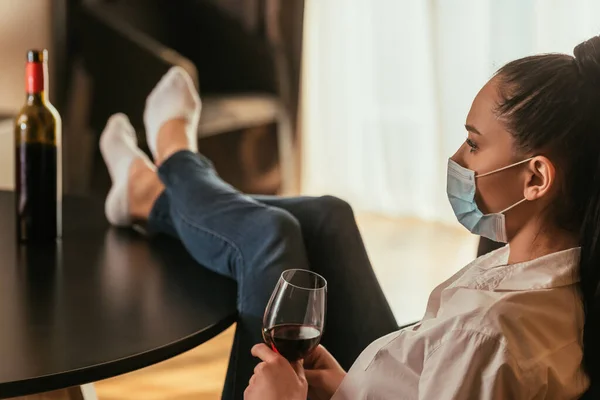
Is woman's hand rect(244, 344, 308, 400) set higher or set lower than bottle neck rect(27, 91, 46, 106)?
lower

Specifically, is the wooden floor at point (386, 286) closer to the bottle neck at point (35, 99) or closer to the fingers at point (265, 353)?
the bottle neck at point (35, 99)

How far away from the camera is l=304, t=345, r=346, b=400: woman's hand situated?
106 cm

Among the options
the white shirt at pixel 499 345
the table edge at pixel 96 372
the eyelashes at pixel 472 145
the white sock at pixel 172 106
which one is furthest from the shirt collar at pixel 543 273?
the white sock at pixel 172 106

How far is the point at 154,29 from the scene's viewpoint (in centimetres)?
363

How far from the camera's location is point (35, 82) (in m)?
1.38

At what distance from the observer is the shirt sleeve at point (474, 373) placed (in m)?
0.78

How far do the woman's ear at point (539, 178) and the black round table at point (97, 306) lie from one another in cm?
46

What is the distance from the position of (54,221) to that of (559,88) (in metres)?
0.94

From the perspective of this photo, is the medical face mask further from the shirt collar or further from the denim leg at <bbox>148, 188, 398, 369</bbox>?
the denim leg at <bbox>148, 188, 398, 369</bbox>

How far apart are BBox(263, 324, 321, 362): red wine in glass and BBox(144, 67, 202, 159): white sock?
1.01 meters

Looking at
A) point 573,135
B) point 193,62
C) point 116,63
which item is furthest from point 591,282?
point 193,62

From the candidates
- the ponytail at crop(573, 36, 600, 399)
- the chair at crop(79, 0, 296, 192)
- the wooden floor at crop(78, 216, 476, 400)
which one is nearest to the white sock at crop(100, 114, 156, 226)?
the wooden floor at crop(78, 216, 476, 400)

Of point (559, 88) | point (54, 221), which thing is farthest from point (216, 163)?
point (559, 88)

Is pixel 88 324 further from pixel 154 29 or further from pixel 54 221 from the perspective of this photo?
pixel 154 29
